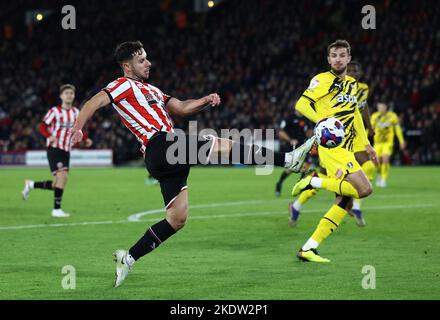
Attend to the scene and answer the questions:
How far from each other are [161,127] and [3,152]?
31.5 metres

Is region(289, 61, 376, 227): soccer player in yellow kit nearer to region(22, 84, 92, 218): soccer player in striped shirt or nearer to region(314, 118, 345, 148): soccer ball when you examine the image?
region(314, 118, 345, 148): soccer ball

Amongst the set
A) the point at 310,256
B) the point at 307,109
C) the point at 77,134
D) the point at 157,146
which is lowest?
the point at 310,256

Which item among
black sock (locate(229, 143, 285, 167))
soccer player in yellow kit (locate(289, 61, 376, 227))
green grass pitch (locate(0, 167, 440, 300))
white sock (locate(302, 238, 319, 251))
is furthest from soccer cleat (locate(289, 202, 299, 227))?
black sock (locate(229, 143, 285, 167))

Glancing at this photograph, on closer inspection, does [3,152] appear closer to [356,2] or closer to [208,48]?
[208,48]

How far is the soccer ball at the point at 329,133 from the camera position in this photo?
867 centimetres

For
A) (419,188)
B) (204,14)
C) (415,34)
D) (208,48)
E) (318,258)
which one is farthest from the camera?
(204,14)

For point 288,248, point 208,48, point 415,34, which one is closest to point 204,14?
point 208,48

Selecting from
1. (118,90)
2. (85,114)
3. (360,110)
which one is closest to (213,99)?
(118,90)

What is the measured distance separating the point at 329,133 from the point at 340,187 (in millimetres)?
916

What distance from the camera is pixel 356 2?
40469 mm

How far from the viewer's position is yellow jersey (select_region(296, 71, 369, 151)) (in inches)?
388

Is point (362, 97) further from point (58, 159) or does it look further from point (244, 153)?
point (58, 159)

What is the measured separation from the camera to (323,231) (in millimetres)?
9555

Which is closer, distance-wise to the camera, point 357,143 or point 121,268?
point 121,268
